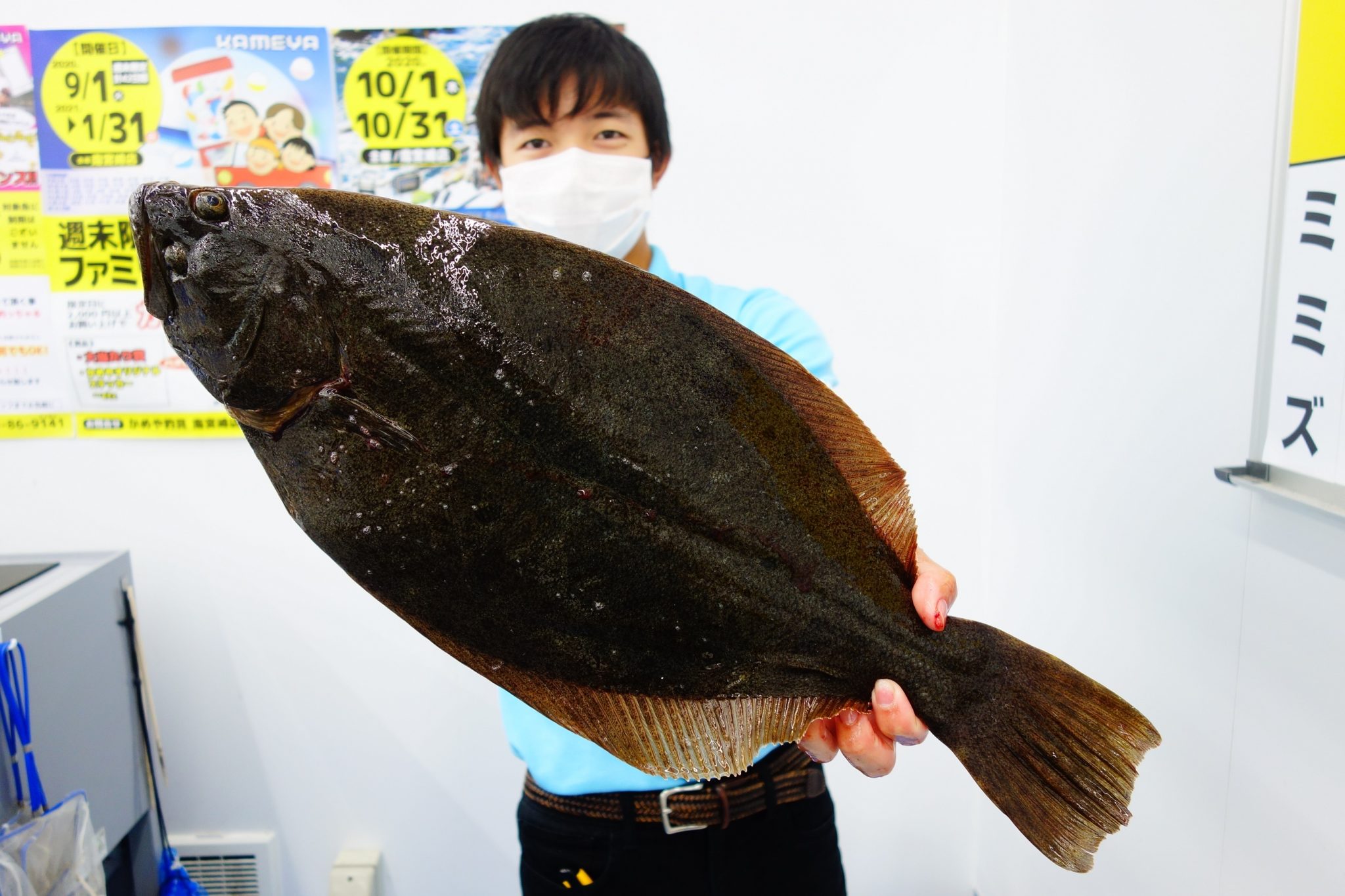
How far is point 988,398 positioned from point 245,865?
239cm

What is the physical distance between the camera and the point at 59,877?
156 centimetres

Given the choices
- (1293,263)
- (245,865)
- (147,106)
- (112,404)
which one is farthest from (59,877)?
(1293,263)

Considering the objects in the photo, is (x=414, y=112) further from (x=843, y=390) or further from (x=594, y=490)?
(x=594, y=490)

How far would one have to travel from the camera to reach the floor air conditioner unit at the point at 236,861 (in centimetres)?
236

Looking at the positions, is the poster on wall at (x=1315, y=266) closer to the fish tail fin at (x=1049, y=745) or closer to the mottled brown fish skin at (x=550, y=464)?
the fish tail fin at (x=1049, y=745)

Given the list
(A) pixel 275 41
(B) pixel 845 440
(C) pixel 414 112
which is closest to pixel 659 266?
(B) pixel 845 440

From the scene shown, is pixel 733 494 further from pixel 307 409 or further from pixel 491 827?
pixel 491 827

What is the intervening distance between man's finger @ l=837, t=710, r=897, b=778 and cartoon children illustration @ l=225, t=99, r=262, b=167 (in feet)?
6.77

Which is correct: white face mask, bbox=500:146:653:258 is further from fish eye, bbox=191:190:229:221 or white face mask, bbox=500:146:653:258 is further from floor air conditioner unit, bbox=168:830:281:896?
floor air conditioner unit, bbox=168:830:281:896

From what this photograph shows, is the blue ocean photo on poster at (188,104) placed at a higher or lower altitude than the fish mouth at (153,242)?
higher

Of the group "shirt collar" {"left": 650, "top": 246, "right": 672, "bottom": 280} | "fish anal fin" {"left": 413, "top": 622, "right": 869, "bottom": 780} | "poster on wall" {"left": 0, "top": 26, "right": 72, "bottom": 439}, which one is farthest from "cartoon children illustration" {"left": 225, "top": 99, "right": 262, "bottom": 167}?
"fish anal fin" {"left": 413, "top": 622, "right": 869, "bottom": 780}

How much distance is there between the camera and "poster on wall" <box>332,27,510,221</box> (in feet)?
6.94

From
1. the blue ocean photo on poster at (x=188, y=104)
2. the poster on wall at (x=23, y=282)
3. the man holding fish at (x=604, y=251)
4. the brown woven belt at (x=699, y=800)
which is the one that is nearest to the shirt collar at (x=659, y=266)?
the man holding fish at (x=604, y=251)

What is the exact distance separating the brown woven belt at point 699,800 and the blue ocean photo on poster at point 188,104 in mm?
1649
